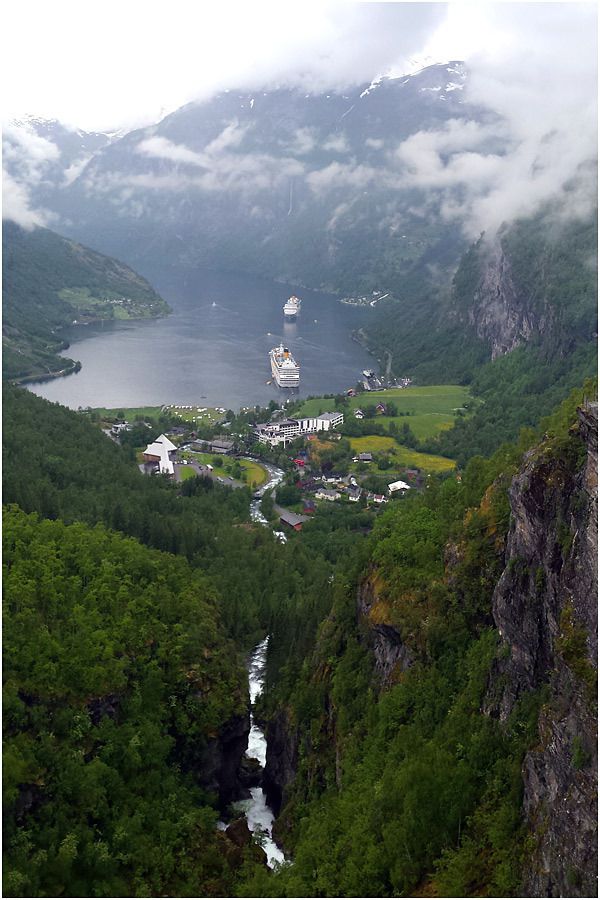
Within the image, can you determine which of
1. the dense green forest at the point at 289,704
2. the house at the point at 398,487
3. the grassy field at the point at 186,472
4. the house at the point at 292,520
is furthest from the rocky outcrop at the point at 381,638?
the grassy field at the point at 186,472

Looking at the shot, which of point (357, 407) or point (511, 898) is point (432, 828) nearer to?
point (511, 898)

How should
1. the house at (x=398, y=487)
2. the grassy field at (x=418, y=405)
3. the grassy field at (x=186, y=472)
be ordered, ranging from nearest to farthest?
the house at (x=398, y=487), the grassy field at (x=186, y=472), the grassy field at (x=418, y=405)

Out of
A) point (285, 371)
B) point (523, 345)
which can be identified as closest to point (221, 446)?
point (285, 371)

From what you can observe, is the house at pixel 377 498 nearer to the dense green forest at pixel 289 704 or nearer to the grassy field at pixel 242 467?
the grassy field at pixel 242 467

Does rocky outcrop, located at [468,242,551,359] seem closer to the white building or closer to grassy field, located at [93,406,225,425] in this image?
the white building

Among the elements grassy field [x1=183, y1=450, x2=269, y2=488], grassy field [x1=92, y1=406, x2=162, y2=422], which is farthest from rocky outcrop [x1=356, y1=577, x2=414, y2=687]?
grassy field [x1=92, y1=406, x2=162, y2=422]

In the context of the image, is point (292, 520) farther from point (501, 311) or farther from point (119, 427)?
point (501, 311)
